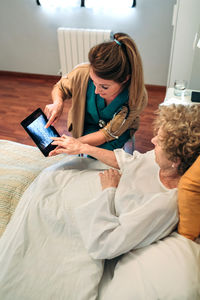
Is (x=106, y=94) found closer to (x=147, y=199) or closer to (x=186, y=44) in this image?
(x=147, y=199)

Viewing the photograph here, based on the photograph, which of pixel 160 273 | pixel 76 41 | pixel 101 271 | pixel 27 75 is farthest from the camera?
pixel 27 75

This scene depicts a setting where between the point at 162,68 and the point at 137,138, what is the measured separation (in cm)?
109

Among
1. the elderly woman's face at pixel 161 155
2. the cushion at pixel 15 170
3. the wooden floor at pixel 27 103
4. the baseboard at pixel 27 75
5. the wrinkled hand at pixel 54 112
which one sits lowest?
the wooden floor at pixel 27 103

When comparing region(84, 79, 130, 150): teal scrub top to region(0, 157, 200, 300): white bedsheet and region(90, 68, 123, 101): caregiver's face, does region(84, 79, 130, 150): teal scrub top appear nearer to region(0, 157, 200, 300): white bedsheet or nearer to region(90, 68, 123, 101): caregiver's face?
region(90, 68, 123, 101): caregiver's face

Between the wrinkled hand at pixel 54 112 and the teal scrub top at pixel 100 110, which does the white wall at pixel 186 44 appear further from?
the wrinkled hand at pixel 54 112

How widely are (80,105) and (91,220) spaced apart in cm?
80

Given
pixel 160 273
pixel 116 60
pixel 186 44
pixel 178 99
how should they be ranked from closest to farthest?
pixel 160 273 < pixel 116 60 < pixel 178 99 < pixel 186 44

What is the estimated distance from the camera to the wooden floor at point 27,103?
2.58 m

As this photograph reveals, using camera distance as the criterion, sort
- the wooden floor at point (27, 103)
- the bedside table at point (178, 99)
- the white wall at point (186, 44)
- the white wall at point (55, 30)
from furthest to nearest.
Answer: the white wall at point (55, 30), the wooden floor at point (27, 103), the white wall at point (186, 44), the bedside table at point (178, 99)

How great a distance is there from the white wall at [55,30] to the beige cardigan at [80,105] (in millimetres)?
1726

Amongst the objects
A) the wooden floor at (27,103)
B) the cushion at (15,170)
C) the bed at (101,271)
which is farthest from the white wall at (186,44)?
the bed at (101,271)

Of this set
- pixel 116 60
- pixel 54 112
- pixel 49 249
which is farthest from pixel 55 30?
pixel 49 249

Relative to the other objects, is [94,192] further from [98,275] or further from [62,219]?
[98,275]

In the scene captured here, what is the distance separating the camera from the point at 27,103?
10.3 feet
